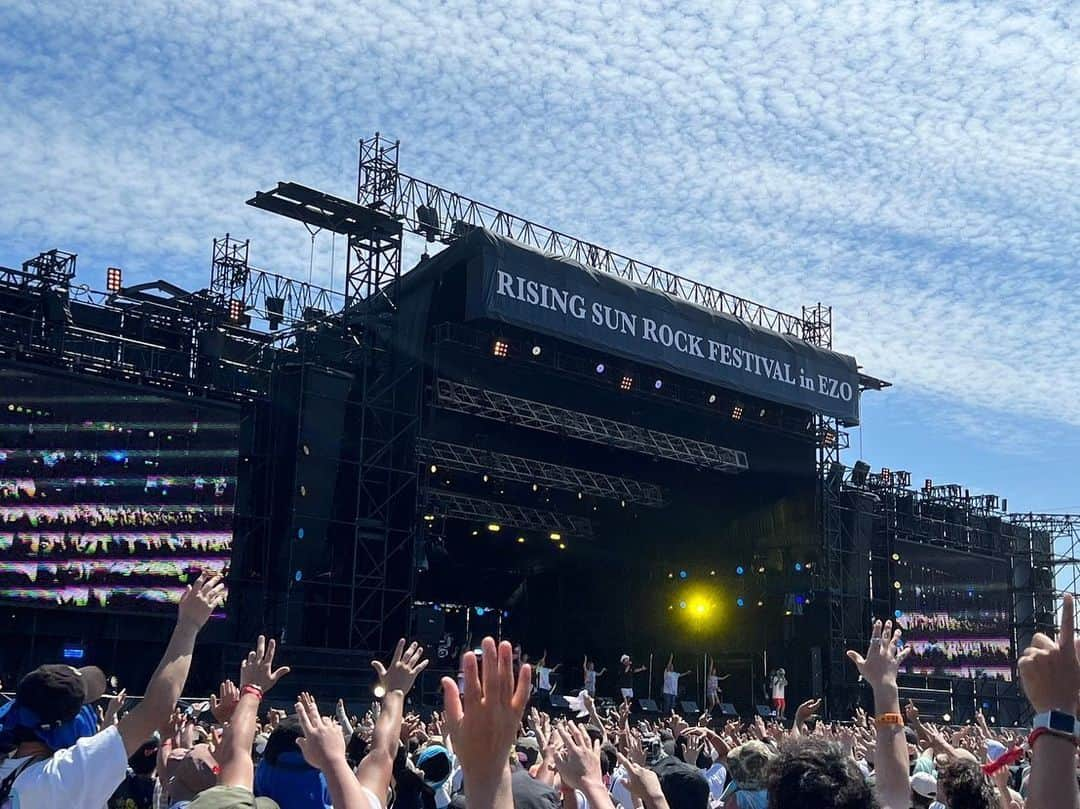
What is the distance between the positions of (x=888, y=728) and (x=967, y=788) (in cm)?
27

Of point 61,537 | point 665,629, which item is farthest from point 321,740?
point 665,629

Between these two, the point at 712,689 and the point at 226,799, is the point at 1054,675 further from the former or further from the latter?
the point at 712,689

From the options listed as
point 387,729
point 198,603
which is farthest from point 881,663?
point 198,603

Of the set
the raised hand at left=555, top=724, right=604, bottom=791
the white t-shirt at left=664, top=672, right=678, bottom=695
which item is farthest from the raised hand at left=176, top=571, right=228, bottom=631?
the white t-shirt at left=664, top=672, right=678, bottom=695

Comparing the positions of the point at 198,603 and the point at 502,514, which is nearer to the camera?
the point at 198,603

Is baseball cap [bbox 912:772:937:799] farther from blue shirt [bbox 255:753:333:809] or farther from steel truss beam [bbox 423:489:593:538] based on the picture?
steel truss beam [bbox 423:489:593:538]

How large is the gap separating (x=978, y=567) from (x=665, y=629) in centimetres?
1008

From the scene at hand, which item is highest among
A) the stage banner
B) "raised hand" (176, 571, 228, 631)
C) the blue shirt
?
the stage banner

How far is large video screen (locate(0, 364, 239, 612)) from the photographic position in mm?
19719

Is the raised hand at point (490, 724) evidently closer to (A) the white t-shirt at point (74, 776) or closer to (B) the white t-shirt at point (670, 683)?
(A) the white t-shirt at point (74, 776)

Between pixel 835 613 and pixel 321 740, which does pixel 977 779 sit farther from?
pixel 835 613

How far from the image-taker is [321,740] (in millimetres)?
2842

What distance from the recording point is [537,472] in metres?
27.8

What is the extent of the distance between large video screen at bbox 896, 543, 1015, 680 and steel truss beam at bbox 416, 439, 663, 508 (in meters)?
8.16
